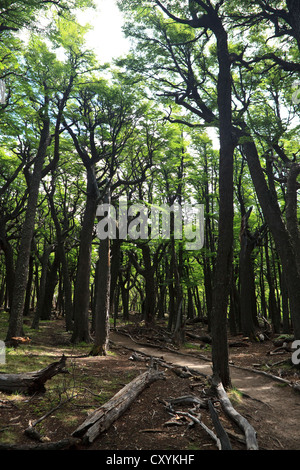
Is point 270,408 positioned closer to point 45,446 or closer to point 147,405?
point 147,405

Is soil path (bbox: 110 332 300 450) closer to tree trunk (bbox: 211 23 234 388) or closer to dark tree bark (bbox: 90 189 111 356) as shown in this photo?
tree trunk (bbox: 211 23 234 388)

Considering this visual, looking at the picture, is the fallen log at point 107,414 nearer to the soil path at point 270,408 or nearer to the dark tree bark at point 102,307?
the soil path at point 270,408

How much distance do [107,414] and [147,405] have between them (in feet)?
4.20

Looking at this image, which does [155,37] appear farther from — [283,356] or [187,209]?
[283,356]

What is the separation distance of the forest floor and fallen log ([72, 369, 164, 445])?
0.10m

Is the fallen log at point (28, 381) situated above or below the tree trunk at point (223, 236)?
below

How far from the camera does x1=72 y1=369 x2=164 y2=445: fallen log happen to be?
156 inches

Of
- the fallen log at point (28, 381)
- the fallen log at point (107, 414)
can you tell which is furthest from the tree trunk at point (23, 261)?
the fallen log at point (107, 414)

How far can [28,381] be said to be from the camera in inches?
224

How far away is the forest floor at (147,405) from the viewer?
414cm

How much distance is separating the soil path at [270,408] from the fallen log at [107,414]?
6.92 feet

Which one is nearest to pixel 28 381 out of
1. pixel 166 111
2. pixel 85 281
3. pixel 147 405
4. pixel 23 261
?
pixel 147 405

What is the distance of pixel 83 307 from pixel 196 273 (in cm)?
1145

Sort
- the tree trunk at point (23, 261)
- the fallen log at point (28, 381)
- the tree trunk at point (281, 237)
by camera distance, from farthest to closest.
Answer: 1. the tree trunk at point (23, 261)
2. the tree trunk at point (281, 237)
3. the fallen log at point (28, 381)
